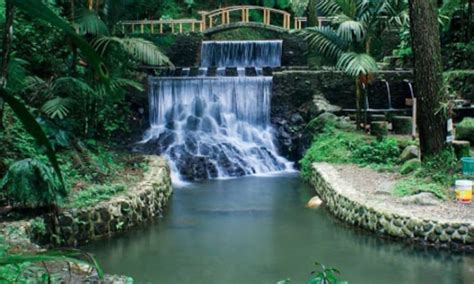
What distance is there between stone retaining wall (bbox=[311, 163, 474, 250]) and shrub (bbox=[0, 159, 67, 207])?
3.95 metres

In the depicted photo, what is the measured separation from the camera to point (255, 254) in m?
7.42

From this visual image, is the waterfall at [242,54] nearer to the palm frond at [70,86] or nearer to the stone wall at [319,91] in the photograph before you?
the stone wall at [319,91]

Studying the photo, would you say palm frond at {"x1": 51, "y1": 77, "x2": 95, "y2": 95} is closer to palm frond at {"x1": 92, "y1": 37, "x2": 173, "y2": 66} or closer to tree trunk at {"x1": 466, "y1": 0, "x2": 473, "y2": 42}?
palm frond at {"x1": 92, "y1": 37, "x2": 173, "y2": 66}

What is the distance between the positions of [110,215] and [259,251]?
209 centimetres

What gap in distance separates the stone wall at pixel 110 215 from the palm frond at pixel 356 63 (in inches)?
170

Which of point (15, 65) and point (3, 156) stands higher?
point (15, 65)

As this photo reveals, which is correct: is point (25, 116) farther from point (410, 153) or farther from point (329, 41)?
point (329, 41)

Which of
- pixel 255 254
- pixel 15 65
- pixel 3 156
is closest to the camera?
pixel 255 254

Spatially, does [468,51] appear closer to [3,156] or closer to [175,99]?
[175,99]

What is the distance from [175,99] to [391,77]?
5.55 m

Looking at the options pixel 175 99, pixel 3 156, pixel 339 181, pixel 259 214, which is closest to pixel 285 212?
pixel 259 214

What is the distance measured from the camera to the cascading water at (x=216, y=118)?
13.8 metres

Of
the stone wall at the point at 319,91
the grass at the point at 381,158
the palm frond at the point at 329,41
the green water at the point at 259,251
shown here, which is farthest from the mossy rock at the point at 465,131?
the stone wall at the point at 319,91

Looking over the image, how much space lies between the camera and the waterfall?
60.4ft
